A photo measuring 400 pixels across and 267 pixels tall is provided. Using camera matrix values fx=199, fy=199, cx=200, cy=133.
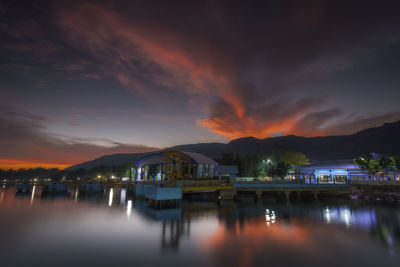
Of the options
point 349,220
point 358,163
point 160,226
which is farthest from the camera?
point 358,163

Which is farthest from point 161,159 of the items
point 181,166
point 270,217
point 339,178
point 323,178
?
point 339,178

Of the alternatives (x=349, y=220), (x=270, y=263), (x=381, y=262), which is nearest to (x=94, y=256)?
(x=270, y=263)

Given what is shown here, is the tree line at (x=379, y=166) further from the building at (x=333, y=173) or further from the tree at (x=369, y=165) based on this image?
the building at (x=333, y=173)

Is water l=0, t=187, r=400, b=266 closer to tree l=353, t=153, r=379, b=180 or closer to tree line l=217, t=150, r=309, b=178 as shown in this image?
tree l=353, t=153, r=379, b=180

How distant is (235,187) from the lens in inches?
1639

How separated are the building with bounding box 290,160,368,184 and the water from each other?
26530 mm

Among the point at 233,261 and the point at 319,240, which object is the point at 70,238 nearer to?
the point at 233,261

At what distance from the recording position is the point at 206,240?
697 inches

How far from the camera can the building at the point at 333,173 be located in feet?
167

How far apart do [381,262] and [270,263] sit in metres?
7.41

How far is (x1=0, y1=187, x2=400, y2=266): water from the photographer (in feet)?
44.9

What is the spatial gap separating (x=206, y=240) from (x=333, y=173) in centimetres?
4935

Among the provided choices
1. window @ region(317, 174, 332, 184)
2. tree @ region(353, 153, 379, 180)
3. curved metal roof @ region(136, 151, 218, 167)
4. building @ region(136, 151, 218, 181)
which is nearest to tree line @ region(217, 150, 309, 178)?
window @ region(317, 174, 332, 184)

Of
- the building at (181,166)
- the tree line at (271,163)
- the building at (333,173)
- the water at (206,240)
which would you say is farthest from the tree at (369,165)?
the building at (181,166)
